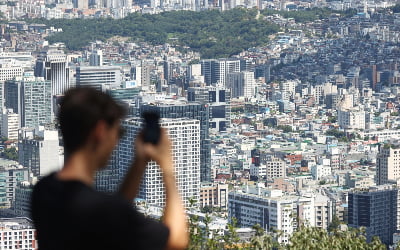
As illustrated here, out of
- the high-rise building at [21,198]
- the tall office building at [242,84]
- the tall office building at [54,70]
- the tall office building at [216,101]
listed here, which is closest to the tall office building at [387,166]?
the high-rise building at [21,198]

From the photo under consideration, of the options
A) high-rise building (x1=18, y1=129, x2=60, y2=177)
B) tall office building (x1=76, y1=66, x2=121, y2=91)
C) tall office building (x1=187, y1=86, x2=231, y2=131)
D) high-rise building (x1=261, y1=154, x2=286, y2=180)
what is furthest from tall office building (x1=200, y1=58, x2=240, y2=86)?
high-rise building (x1=18, y1=129, x2=60, y2=177)

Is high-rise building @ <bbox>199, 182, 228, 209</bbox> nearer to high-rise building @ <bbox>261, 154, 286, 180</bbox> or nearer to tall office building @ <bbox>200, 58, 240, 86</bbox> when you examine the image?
high-rise building @ <bbox>261, 154, 286, 180</bbox>

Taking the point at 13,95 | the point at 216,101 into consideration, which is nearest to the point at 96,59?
the point at 216,101

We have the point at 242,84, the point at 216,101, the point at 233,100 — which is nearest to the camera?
the point at 216,101

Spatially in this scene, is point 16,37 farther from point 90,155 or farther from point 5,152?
point 90,155

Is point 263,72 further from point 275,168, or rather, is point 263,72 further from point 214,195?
point 214,195

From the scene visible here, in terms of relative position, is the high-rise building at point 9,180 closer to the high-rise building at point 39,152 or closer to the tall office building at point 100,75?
the high-rise building at point 39,152
